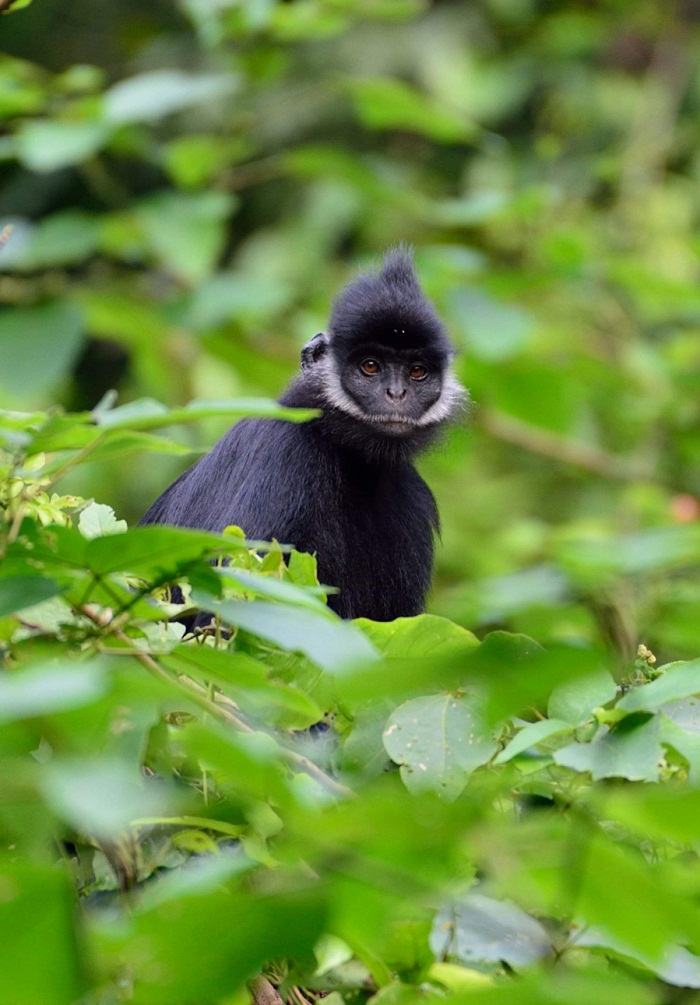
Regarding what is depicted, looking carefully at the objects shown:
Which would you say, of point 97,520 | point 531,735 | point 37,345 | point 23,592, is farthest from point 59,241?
point 23,592

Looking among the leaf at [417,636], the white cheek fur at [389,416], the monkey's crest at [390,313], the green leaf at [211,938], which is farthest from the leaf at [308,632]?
the monkey's crest at [390,313]

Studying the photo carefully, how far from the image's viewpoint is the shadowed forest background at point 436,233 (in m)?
5.12

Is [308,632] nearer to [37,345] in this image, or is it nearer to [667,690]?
[667,690]

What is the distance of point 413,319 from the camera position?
16.5 ft

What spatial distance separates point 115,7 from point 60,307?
5.87 m

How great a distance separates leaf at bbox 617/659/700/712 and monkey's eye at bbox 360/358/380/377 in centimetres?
350

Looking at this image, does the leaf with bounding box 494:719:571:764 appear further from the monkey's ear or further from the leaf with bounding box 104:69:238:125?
the leaf with bounding box 104:69:238:125

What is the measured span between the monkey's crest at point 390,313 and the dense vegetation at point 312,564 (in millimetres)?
513

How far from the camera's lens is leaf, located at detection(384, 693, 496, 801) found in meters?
1.69

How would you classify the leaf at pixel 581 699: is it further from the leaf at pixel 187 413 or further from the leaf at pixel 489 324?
the leaf at pixel 489 324

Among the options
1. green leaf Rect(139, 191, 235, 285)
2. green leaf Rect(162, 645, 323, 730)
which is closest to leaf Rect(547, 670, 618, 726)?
green leaf Rect(162, 645, 323, 730)

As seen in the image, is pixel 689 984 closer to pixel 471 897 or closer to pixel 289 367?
pixel 471 897

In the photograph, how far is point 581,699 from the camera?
5.73ft

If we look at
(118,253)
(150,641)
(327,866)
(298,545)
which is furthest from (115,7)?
(327,866)
